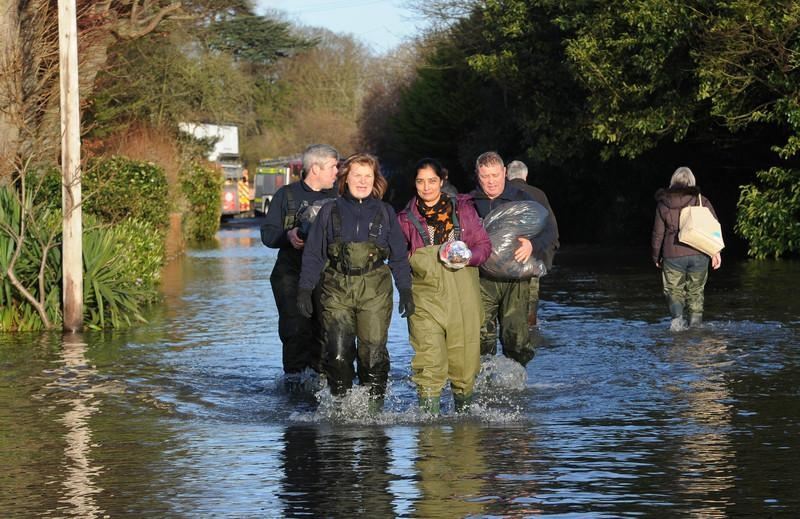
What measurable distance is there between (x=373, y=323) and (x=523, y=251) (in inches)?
60.1

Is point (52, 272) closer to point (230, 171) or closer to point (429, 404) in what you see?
point (429, 404)

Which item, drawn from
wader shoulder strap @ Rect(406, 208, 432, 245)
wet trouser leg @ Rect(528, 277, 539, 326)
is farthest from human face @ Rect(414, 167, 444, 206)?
wet trouser leg @ Rect(528, 277, 539, 326)

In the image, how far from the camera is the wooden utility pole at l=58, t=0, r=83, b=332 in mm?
15469

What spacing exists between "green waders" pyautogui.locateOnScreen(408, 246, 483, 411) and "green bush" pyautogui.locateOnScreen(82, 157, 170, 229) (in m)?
15.1

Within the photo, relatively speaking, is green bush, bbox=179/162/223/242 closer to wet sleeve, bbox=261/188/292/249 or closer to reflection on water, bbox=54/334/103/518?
reflection on water, bbox=54/334/103/518

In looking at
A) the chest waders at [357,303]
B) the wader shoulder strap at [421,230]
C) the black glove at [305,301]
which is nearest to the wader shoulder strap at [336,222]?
the chest waders at [357,303]

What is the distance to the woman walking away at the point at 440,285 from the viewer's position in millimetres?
9633

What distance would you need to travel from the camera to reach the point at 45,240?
1647cm

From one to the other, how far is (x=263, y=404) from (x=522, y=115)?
2674 centimetres

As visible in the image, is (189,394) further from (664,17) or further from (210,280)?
(664,17)

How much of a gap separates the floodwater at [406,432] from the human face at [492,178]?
4.07 feet

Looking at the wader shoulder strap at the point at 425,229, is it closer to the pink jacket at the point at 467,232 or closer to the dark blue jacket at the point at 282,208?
the pink jacket at the point at 467,232

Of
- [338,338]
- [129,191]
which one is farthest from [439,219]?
[129,191]

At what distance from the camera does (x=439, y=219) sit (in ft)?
31.9
